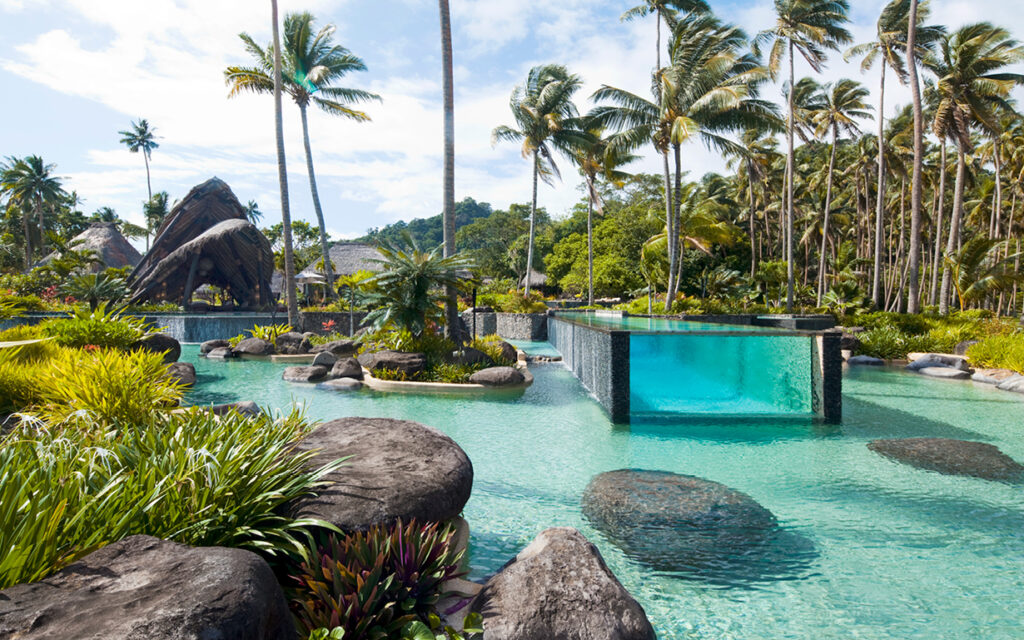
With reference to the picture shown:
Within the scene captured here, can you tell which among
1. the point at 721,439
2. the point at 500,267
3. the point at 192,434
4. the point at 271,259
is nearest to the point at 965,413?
the point at 721,439

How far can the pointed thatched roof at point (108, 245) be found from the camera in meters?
37.9

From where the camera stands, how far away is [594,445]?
729 cm

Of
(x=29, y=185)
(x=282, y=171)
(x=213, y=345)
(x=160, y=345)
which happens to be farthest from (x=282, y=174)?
(x=29, y=185)

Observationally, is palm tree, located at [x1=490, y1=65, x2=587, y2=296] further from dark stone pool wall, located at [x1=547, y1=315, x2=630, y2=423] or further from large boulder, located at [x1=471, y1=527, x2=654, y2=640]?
large boulder, located at [x1=471, y1=527, x2=654, y2=640]

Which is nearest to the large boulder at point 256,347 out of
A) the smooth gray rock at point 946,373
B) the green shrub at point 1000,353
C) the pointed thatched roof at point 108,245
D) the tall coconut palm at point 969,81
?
the smooth gray rock at point 946,373

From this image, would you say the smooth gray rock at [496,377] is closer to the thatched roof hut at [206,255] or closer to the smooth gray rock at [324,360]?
the smooth gray rock at [324,360]

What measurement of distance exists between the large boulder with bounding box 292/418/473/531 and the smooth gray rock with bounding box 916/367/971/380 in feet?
46.1

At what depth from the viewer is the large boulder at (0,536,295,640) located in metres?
1.76

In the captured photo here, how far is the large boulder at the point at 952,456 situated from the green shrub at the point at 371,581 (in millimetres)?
6009

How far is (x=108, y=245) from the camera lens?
38875 millimetres

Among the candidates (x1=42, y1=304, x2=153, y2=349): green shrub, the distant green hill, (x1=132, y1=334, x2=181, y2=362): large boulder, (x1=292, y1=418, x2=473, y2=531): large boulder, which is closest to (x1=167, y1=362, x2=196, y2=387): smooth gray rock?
(x1=132, y1=334, x2=181, y2=362): large boulder

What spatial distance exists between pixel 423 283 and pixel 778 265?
90.9ft

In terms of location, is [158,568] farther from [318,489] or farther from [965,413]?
[965,413]

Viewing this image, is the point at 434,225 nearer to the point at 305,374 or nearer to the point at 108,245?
the point at 108,245
